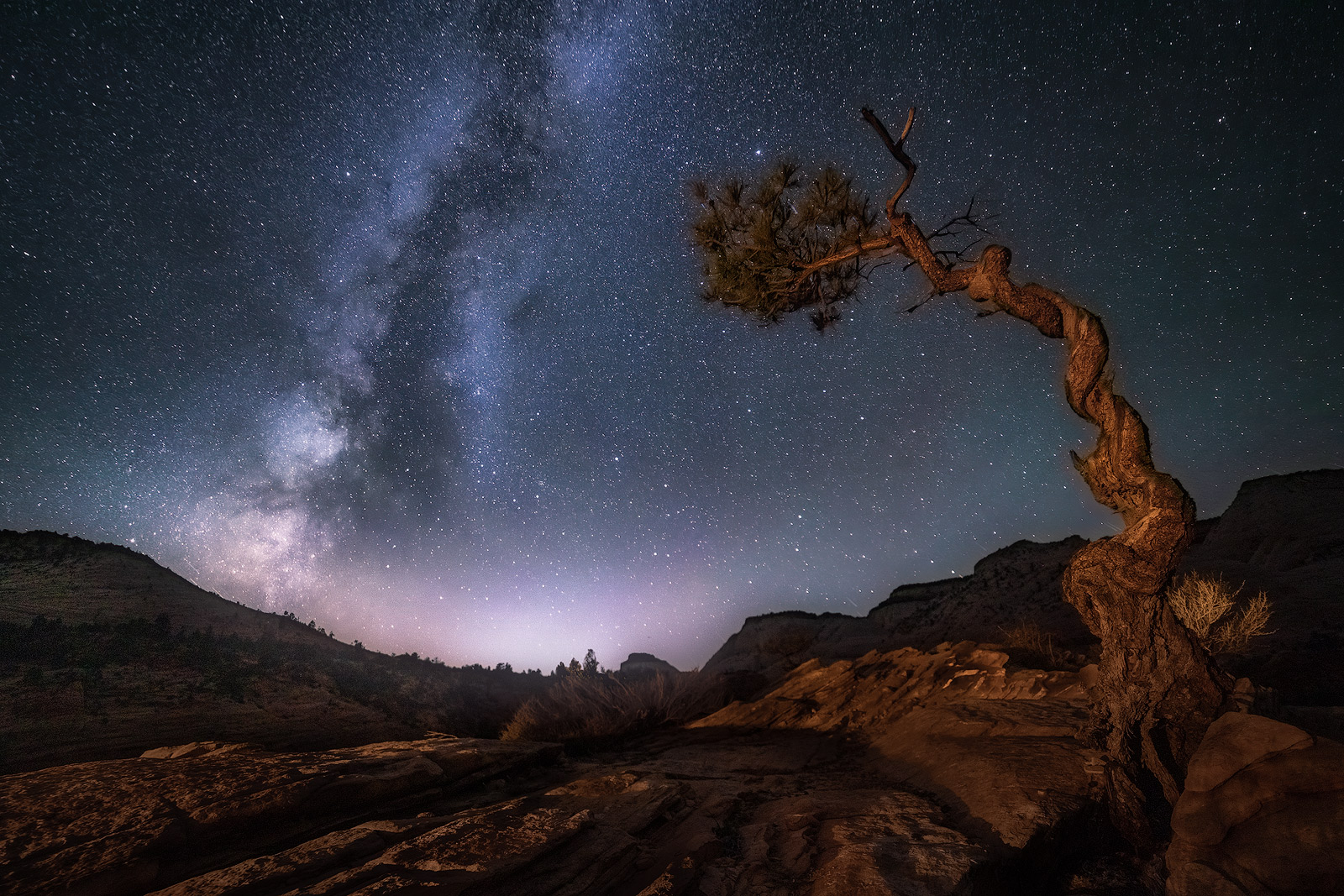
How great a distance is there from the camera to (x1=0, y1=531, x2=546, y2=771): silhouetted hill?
9.80 metres

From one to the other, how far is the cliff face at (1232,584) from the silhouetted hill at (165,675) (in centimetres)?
1197

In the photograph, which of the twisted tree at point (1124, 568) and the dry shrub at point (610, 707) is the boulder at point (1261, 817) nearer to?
the twisted tree at point (1124, 568)

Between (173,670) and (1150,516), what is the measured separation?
21967 millimetres

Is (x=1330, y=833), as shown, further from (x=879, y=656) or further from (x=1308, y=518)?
(x=1308, y=518)

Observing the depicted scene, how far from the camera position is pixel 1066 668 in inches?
413

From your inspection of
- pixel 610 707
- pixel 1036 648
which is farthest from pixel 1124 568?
pixel 610 707

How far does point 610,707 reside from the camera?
12.1 meters

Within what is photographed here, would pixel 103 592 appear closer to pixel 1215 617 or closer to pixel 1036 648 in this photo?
pixel 1036 648

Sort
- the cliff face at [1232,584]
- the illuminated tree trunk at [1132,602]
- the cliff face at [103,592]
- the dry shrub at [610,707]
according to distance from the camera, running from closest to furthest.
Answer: the illuminated tree trunk at [1132,602] < the cliff face at [1232,584] < the dry shrub at [610,707] < the cliff face at [103,592]

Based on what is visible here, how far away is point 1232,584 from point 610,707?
18341 millimetres

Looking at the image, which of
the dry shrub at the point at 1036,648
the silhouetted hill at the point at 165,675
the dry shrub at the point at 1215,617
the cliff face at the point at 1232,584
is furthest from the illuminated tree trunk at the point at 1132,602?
the silhouetted hill at the point at 165,675

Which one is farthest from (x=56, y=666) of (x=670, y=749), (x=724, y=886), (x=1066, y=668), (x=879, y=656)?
(x=1066, y=668)

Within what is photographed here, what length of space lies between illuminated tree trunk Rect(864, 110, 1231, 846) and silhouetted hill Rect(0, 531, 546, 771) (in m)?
13.5

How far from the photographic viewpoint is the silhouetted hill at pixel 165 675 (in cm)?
980
